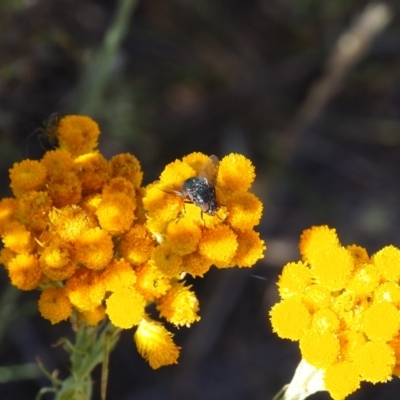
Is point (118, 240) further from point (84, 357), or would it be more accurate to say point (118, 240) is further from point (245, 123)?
point (245, 123)

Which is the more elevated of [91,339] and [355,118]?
[355,118]

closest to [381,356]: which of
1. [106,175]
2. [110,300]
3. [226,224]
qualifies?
[226,224]

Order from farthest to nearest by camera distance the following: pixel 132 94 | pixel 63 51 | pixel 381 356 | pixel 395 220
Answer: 1. pixel 395 220
2. pixel 132 94
3. pixel 63 51
4. pixel 381 356

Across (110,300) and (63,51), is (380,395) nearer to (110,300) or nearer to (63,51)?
(63,51)

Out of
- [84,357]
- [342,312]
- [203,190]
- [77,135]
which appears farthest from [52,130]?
[342,312]

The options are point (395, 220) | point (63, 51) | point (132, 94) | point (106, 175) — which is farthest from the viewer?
point (395, 220)

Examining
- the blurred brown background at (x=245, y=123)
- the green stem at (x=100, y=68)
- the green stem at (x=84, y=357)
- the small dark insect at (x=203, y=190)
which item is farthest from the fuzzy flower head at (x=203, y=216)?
the blurred brown background at (x=245, y=123)

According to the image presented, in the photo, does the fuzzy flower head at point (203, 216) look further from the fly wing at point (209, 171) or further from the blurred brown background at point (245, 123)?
the blurred brown background at point (245, 123)
